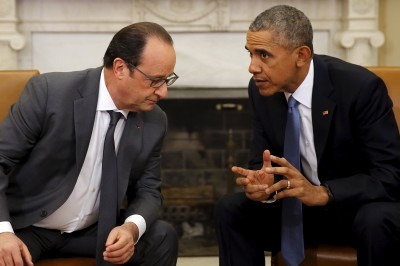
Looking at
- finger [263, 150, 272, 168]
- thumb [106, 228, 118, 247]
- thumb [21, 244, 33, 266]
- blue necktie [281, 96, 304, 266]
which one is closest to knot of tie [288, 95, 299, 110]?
blue necktie [281, 96, 304, 266]

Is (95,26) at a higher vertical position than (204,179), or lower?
higher

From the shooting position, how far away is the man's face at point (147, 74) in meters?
2.32

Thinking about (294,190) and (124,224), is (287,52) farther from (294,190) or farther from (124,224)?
(124,224)

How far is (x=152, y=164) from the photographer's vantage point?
2.55 meters

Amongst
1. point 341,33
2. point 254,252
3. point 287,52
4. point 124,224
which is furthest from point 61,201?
point 341,33

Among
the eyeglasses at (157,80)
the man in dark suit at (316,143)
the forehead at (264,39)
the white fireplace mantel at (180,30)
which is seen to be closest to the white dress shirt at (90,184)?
the eyeglasses at (157,80)

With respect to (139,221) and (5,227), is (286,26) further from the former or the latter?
(5,227)

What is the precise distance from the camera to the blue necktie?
7.84 ft

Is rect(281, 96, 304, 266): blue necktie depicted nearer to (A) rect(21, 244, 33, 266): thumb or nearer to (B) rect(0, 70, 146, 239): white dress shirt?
(B) rect(0, 70, 146, 239): white dress shirt

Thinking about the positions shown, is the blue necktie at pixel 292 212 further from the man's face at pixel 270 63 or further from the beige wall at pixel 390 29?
the beige wall at pixel 390 29

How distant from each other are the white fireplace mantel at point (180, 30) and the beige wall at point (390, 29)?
0.10 meters

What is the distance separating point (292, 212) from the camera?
2.46 meters

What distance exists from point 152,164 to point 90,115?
32 cm

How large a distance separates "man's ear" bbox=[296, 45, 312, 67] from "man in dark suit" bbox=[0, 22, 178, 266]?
1.49 feet
